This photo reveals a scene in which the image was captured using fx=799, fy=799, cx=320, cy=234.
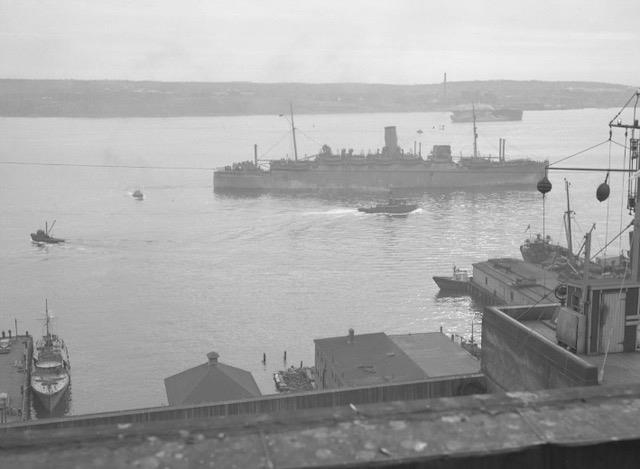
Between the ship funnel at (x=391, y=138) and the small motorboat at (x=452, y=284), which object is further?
the ship funnel at (x=391, y=138)

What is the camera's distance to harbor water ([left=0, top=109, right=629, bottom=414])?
17.7m

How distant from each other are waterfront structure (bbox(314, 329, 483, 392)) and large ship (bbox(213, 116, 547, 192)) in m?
40.5

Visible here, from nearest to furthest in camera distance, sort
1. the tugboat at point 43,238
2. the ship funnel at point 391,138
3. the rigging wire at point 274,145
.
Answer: the tugboat at point 43,238 < the ship funnel at point 391,138 < the rigging wire at point 274,145

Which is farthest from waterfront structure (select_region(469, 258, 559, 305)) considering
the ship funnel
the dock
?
the ship funnel

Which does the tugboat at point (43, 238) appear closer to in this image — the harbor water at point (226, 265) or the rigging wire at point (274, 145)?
the harbor water at point (226, 265)

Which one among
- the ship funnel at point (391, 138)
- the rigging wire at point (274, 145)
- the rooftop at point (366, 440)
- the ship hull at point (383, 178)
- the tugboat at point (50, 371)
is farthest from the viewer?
the rigging wire at point (274, 145)

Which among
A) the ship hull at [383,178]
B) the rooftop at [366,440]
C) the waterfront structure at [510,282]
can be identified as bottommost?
the waterfront structure at [510,282]

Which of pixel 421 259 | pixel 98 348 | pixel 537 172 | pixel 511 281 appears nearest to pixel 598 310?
pixel 98 348

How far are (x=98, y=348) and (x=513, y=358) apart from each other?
49.2ft

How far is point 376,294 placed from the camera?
22484 mm

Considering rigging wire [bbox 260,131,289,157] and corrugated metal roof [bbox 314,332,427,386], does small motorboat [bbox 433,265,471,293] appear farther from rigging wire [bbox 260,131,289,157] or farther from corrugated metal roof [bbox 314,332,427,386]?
rigging wire [bbox 260,131,289,157]

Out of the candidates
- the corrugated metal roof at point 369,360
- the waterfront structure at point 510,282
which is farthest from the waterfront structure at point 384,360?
the waterfront structure at point 510,282

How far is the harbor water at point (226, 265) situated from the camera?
58.1ft

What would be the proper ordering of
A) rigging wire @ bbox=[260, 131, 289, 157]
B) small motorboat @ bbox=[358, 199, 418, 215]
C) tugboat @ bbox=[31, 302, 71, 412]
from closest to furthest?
tugboat @ bbox=[31, 302, 71, 412] → small motorboat @ bbox=[358, 199, 418, 215] → rigging wire @ bbox=[260, 131, 289, 157]
